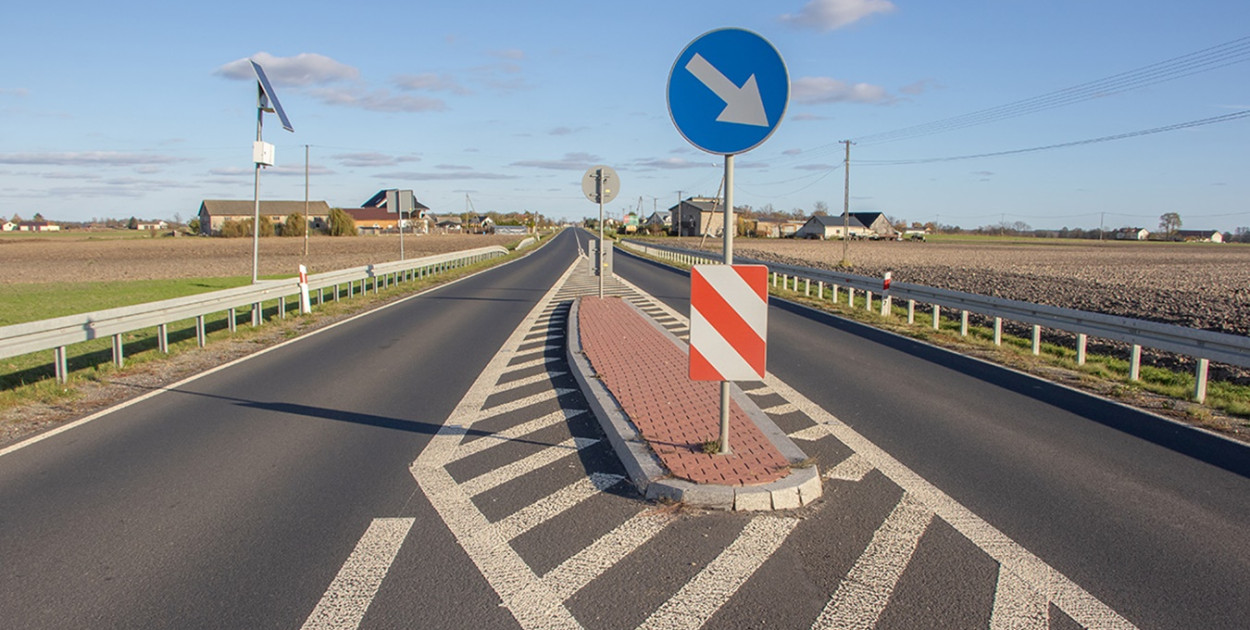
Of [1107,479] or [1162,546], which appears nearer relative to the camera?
[1162,546]

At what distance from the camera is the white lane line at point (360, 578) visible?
12.1ft

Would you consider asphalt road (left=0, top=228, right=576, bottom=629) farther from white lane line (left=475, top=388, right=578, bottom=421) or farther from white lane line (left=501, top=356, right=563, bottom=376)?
white lane line (left=501, top=356, right=563, bottom=376)

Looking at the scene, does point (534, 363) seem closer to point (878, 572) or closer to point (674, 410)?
point (674, 410)

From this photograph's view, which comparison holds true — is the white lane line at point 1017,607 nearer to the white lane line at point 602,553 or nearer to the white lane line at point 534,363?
the white lane line at point 602,553

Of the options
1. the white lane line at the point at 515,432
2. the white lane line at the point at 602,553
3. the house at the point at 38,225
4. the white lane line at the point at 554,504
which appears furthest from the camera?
the house at the point at 38,225

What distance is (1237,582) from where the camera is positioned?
4.09 meters

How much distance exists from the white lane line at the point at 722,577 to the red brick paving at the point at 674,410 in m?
0.53

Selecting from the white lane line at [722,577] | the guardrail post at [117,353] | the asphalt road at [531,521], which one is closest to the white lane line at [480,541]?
the asphalt road at [531,521]

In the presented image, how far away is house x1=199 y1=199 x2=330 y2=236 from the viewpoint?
133 metres

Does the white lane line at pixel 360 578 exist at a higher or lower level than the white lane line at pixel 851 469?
lower

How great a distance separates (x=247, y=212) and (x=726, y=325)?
152 metres


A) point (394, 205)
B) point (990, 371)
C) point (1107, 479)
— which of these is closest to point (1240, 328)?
point (990, 371)

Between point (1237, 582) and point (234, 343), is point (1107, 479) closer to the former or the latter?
point (1237, 582)

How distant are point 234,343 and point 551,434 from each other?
821cm
